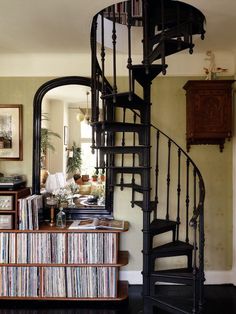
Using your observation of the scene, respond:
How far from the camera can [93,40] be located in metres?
2.55

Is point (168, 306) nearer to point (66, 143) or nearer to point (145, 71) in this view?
point (66, 143)

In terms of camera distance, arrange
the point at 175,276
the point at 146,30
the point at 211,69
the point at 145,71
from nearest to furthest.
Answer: the point at 146,30 < the point at 145,71 < the point at 175,276 < the point at 211,69

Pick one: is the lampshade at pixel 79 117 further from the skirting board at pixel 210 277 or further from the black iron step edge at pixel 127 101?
the skirting board at pixel 210 277

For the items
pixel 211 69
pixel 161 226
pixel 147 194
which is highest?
pixel 211 69

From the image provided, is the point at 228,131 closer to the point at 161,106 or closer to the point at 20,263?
the point at 161,106

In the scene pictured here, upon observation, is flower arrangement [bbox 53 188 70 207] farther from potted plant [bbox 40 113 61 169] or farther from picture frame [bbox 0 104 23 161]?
picture frame [bbox 0 104 23 161]

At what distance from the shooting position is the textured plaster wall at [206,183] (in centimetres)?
337

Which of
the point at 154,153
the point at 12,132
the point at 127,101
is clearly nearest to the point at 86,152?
the point at 154,153

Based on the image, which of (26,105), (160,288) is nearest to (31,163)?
(26,105)

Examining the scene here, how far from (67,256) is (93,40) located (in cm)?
217

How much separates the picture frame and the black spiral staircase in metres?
1.09

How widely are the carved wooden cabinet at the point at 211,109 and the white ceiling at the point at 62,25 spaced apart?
47cm

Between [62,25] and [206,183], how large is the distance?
7.77 feet

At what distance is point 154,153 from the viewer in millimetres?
3391
